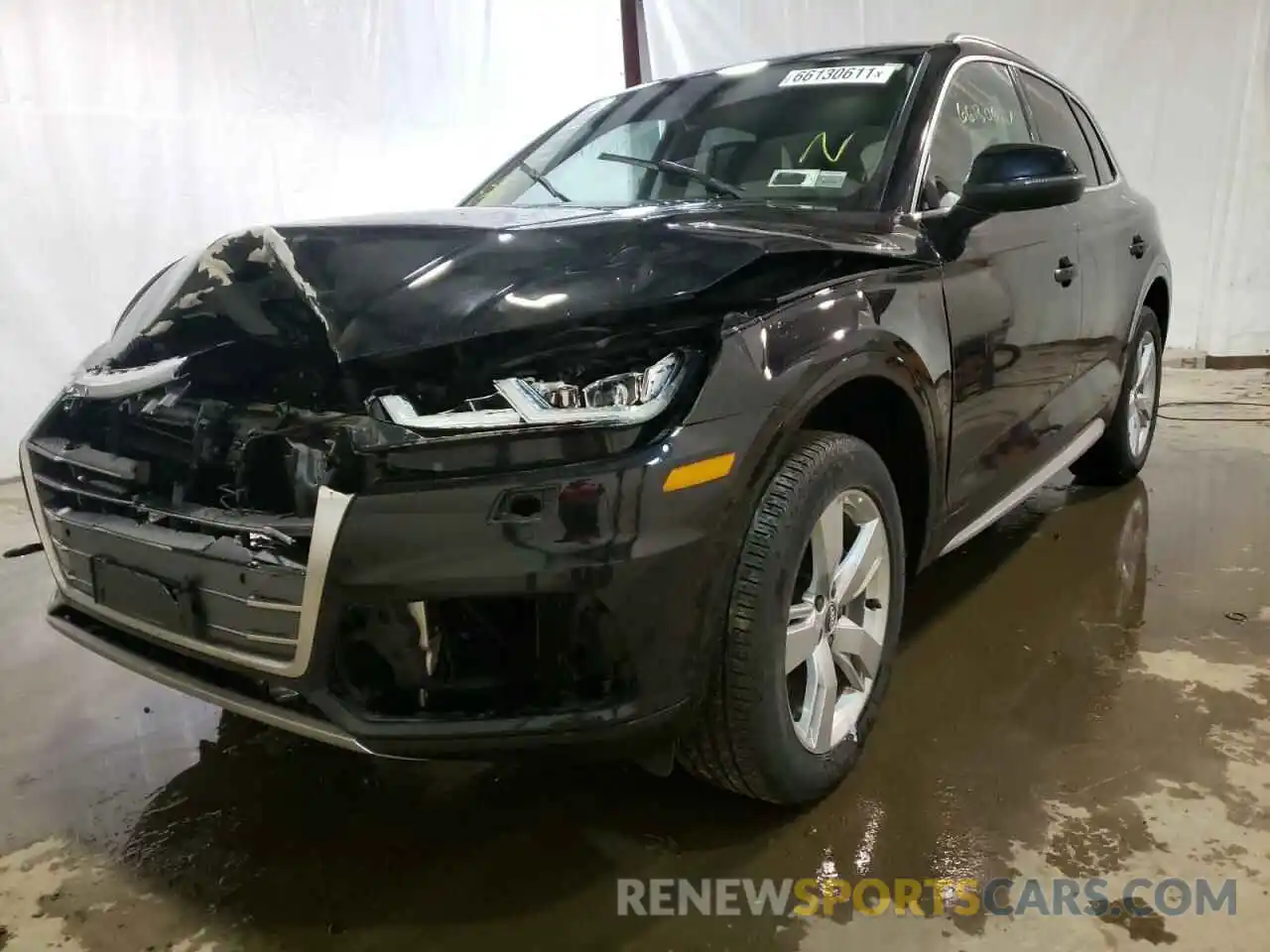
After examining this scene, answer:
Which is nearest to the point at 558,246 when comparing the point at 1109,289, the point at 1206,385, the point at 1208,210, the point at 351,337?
the point at 351,337

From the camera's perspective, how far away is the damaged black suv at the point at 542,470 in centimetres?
125

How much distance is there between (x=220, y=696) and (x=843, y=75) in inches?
75.7

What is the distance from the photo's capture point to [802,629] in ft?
5.17

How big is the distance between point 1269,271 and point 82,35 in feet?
22.3

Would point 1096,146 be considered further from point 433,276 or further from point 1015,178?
point 433,276

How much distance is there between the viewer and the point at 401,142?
5289 mm

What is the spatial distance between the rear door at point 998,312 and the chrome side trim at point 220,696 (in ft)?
4.42

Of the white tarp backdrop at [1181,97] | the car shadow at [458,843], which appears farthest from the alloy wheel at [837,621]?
the white tarp backdrop at [1181,97]

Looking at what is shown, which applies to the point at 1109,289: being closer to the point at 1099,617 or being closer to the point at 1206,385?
the point at 1099,617

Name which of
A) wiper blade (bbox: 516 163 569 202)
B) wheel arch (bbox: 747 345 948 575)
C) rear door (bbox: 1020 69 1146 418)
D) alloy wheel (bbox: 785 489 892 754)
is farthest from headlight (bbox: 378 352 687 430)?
rear door (bbox: 1020 69 1146 418)

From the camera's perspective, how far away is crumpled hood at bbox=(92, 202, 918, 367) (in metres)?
1.36

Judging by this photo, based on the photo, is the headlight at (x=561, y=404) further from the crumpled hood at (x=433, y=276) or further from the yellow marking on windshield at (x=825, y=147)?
the yellow marking on windshield at (x=825, y=147)

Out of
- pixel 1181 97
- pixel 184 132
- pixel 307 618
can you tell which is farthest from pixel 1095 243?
pixel 184 132

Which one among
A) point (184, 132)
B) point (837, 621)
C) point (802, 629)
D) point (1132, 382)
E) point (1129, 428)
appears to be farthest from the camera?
point (184, 132)
